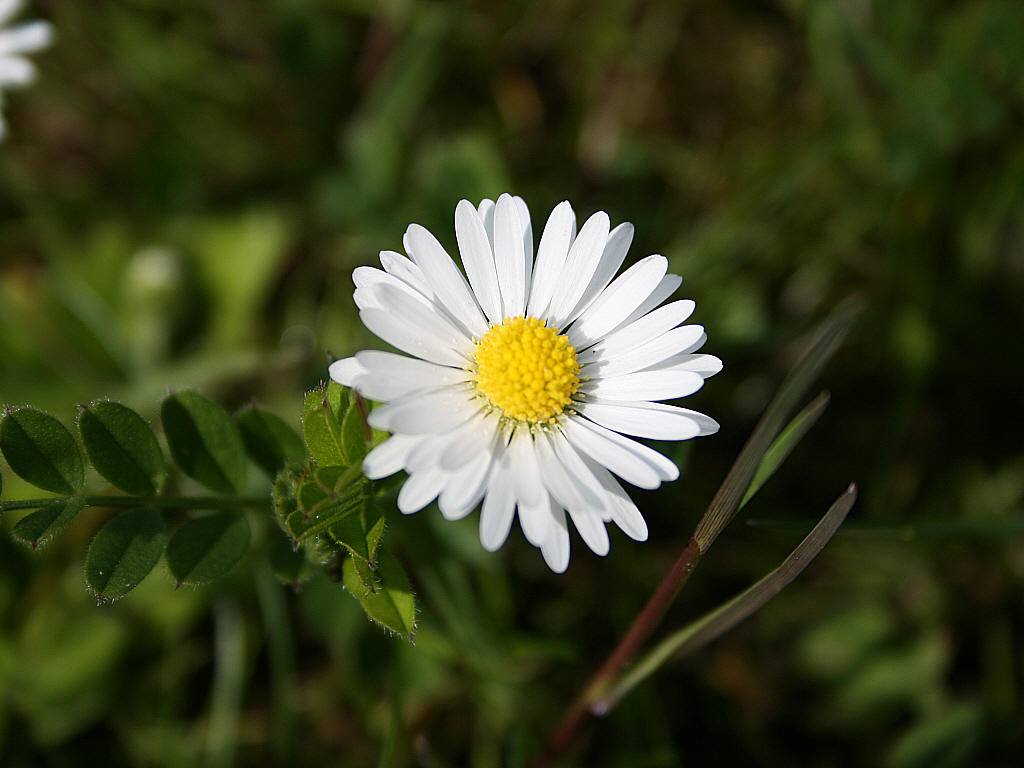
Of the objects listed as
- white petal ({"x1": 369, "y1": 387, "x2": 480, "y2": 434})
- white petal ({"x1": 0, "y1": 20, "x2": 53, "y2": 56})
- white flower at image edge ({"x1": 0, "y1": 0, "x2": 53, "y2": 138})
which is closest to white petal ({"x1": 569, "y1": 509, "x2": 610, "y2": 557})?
white petal ({"x1": 369, "y1": 387, "x2": 480, "y2": 434})

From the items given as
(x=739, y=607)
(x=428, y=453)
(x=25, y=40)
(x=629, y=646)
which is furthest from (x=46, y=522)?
(x=25, y=40)

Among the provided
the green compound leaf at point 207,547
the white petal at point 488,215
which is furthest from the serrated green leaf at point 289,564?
the white petal at point 488,215

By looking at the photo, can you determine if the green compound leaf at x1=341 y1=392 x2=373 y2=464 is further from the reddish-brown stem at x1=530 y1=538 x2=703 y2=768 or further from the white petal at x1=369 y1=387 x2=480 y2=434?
the reddish-brown stem at x1=530 y1=538 x2=703 y2=768

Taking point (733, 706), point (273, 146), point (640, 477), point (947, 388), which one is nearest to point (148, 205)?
point (273, 146)

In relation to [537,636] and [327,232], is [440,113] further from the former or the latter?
[537,636]

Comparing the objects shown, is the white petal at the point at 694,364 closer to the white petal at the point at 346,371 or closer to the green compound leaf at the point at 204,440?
the white petal at the point at 346,371
